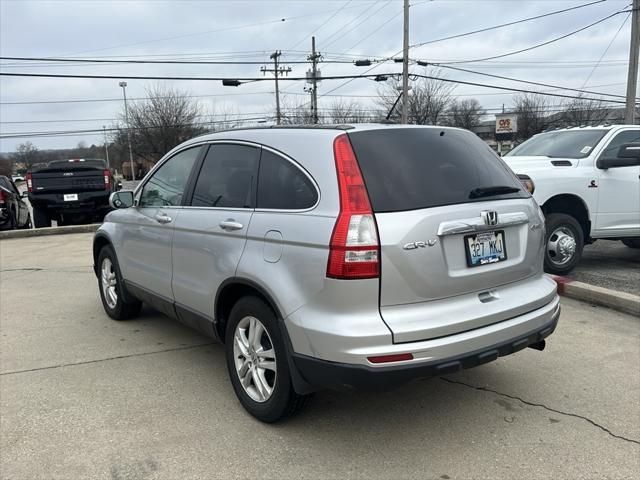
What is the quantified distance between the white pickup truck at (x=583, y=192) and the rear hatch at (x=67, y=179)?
982cm

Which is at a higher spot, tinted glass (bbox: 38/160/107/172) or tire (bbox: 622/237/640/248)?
tinted glass (bbox: 38/160/107/172)

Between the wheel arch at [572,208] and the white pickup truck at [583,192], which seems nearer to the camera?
the white pickup truck at [583,192]

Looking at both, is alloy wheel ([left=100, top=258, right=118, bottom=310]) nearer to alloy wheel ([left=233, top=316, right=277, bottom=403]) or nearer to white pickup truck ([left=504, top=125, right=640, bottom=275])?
alloy wheel ([left=233, top=316, right=277, bottom=403])

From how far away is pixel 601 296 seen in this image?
5555mm

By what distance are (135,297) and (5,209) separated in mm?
9435

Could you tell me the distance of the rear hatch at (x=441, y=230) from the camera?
2615mm

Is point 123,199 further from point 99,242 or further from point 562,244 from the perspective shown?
point 562,244

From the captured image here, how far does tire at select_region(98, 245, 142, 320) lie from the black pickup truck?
26.2 ft

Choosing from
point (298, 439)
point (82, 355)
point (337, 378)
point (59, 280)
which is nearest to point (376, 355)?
point (337, 378)

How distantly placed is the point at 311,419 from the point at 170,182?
2212mm

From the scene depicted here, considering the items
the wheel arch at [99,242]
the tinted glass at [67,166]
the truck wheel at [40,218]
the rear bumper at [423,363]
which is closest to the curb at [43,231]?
the truck wheel at [40,218]

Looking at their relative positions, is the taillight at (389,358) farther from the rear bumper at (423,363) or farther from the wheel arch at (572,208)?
the wheel arch at (572,208)

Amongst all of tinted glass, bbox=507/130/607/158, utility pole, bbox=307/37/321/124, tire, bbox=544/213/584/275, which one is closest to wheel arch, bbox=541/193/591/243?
tire, bbox=544/213/584/275

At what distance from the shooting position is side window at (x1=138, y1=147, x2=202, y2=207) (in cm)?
405
